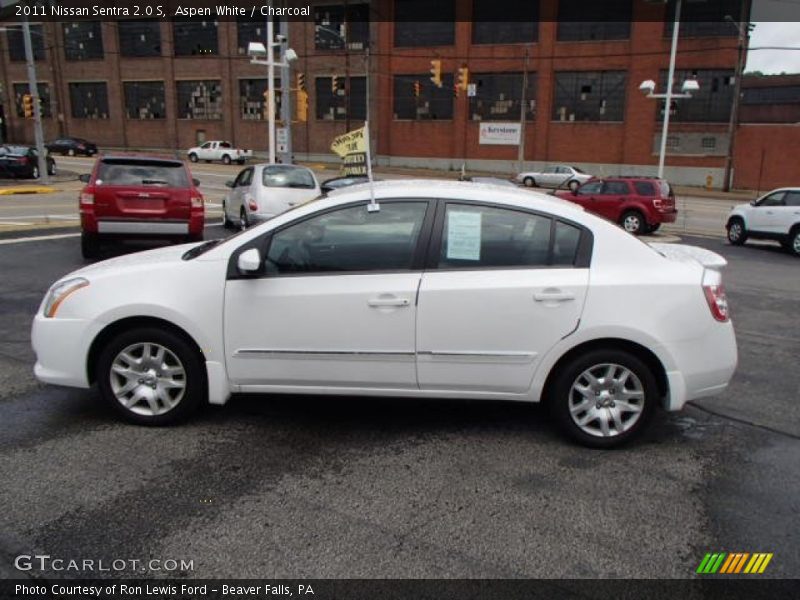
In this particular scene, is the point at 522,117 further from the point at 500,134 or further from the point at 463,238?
the point at 463,238

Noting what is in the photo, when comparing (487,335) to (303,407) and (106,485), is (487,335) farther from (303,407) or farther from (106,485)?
(106,485)

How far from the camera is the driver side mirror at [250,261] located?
4.07 m

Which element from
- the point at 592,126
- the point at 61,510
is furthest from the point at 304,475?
the point at 592,126

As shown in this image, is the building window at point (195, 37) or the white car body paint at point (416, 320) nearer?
the white car body paint at point (416, 320)

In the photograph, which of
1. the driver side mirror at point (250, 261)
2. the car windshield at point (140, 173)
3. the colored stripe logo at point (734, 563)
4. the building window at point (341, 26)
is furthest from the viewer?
the building window at point (341, 26)

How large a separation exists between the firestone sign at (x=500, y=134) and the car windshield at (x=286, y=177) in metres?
34.3

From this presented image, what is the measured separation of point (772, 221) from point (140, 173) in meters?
14.0

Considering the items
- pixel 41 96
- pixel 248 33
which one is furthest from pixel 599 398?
pixel 41 96

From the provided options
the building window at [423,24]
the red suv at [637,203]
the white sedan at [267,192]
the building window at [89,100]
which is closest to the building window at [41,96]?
the building window at [89,100]

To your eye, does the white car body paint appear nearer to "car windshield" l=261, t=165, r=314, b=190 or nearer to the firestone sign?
"car windshield" l=261, t=165, r=314, b=190

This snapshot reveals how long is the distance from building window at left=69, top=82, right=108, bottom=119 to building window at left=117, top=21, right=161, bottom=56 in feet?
13.3

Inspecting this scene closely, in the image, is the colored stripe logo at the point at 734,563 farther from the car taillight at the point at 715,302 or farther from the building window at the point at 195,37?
the building window at the point at 195,37

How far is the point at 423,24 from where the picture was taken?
156 feet

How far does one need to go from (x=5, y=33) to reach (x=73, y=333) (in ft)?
224
